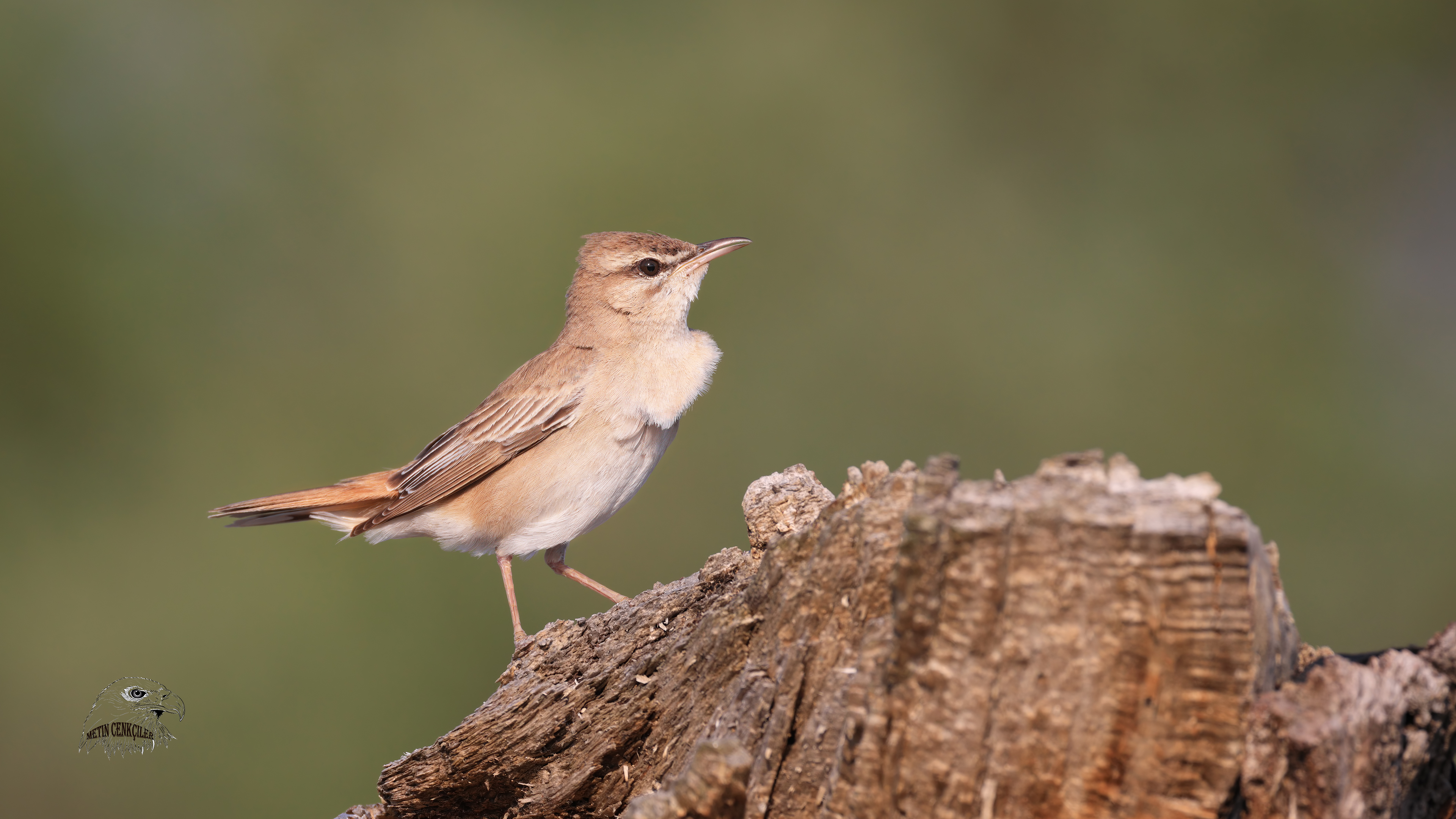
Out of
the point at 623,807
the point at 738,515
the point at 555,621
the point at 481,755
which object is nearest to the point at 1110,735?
the point at 623,807

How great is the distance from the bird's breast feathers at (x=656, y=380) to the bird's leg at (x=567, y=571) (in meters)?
0.99

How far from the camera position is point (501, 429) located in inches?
254

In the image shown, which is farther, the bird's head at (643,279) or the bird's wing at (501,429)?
the bird's head at (643,279)

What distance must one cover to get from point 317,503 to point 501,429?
1437 mm

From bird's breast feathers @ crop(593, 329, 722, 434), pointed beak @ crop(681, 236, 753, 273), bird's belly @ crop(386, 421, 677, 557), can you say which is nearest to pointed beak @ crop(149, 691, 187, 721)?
bird's belly @ crop(386, 421, 677, 557)

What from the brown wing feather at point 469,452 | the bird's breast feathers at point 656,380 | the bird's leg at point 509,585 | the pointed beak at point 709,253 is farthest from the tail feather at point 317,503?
the pointed beak at point 709,253

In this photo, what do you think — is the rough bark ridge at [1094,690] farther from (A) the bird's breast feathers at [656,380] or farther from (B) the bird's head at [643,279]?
(B) the bird's head at [643,279]

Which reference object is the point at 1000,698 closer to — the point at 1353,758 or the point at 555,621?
the point at 1353,758

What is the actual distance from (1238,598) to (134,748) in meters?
6.28

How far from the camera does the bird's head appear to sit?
659 cm

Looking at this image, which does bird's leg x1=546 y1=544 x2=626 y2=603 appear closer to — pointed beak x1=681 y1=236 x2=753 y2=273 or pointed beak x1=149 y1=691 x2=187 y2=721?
pointed beak x1=681 y1=236 x2=753 y2=273

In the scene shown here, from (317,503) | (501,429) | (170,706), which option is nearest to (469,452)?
(501,429)

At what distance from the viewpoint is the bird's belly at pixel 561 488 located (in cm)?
613

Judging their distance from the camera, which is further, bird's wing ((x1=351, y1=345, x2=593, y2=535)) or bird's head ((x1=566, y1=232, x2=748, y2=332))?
bird's head ((x1=566, y1=232, x2=748, y2=332))
